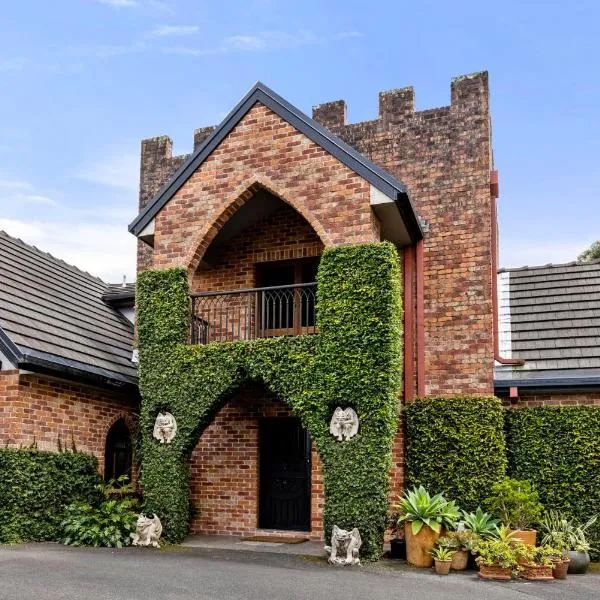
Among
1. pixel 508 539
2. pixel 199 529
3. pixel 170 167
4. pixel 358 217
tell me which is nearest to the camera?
pixel 508 539

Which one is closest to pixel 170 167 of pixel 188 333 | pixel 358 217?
pixel 188 333

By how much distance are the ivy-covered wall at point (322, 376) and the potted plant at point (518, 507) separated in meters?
1.59

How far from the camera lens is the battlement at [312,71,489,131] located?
1260 cm

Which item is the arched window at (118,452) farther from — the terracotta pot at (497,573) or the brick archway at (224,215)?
the terracotta pot at (497,573)

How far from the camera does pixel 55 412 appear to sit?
38.1ft

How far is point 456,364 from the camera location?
1172 cm

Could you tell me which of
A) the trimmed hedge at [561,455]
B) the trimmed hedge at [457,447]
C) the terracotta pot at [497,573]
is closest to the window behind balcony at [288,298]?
the trimmed hedge at [457,447]

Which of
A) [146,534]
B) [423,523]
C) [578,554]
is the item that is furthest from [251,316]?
[578,554]

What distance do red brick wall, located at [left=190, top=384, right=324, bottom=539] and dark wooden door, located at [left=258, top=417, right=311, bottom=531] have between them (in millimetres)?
275

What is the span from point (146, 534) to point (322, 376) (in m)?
3.54

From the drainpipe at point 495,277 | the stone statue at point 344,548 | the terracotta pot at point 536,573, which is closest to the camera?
the terracotta pot at point 536,573

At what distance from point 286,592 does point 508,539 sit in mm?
3297

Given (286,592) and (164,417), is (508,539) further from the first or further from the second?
(164,417)

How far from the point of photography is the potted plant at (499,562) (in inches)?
333
